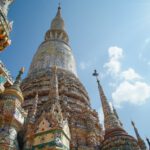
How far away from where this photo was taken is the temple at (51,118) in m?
10.2

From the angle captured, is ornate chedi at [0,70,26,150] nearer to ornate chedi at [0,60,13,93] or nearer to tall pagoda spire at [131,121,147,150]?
ornate chedi at [0,60,13,93]

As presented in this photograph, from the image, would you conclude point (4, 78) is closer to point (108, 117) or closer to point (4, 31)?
point (4, 31)

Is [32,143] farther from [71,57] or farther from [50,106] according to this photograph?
[71,57]

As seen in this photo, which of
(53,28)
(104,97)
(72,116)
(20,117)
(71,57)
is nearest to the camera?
(20,117)

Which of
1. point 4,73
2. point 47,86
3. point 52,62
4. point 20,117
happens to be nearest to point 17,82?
point 4,73

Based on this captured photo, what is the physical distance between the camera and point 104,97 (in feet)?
46.4

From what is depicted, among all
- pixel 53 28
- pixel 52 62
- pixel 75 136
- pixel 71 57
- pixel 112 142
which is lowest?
pixel 112 142

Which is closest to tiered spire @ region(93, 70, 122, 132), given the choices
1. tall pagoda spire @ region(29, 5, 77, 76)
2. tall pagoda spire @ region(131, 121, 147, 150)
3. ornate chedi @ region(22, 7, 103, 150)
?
ornate chedi @ region(22, 7, 103, 150)

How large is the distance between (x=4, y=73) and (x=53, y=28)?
65.8 feet

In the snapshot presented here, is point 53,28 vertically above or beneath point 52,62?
above

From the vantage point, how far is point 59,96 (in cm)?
1817

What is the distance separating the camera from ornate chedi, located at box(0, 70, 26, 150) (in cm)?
1002

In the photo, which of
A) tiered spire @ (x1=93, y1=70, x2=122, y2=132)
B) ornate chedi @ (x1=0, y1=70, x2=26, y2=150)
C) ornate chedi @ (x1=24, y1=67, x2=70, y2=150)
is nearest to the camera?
ornate chedi @ (x1=24, y1=67, x2=70, y2=150)

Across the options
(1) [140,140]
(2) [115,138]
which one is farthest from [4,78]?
(1) [140,140]
